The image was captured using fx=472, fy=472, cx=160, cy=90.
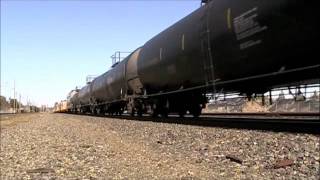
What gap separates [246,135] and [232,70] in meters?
3.20

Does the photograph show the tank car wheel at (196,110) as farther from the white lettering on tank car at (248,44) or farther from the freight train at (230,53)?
the white lettering on tank car at (248,44)

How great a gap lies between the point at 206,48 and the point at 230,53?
58.0 inches

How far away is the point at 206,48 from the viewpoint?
43.5 ft

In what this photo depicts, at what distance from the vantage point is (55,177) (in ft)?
22.6

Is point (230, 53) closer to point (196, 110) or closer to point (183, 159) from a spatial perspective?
point (183, 159)

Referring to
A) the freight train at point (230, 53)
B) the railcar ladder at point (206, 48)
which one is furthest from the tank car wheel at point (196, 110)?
the railcar ladder at point (206, 48)

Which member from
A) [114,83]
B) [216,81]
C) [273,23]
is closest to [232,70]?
[216,81]

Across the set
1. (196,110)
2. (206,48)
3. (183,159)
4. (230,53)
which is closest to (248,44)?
(230,53)

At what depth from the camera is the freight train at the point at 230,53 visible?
942cm

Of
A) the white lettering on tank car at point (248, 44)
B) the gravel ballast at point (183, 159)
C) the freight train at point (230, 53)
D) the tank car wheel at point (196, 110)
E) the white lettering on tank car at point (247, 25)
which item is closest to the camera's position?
the gravel ballast at point (183, 159)

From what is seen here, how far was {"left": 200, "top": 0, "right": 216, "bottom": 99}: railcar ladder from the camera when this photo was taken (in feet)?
43.0

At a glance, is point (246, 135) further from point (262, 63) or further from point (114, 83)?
point (114, 83)

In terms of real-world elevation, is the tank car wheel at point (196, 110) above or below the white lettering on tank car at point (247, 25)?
below

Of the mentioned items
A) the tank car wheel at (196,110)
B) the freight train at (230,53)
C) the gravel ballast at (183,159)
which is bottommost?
the gravel ballast at (183,159)
